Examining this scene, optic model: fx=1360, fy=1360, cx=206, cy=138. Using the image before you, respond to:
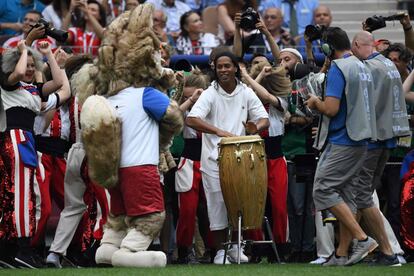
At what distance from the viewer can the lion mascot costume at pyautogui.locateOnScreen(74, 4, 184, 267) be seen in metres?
11.9

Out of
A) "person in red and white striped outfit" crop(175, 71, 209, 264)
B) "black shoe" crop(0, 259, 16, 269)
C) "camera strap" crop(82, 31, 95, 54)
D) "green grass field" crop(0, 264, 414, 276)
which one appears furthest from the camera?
"camera strap" crop(82, 31, 95, 54)

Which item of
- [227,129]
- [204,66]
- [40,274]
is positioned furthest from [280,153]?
[40,274]

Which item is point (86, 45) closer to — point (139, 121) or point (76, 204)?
point (76, 204)

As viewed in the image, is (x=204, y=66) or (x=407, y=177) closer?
(x=407, y=177)

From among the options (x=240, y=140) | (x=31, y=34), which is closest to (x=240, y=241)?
(x=240, y=140)

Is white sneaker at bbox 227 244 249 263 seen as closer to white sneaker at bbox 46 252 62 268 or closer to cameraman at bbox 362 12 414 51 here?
white sneaker at bbox 46 252 62 268

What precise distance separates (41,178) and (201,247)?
2.47m

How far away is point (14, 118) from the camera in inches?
521

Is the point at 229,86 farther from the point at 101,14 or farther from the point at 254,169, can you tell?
the point at 101,14

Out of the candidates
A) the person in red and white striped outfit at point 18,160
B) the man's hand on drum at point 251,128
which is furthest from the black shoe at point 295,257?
the person in red and white striped outfit at point 18,160

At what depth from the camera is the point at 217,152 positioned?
14.0 metres

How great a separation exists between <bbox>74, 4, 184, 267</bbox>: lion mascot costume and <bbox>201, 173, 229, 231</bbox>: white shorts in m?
1.73

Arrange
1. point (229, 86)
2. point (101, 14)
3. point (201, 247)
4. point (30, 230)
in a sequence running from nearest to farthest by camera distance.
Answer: point (30, 230) → point (229, 86) → point (201, 247) → point (101, 14)

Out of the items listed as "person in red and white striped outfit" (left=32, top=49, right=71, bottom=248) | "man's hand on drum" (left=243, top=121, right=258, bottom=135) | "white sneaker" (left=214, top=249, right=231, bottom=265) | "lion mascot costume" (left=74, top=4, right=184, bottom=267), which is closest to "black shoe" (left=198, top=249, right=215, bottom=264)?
"white sneaker" (left=214, top=249, right=231, bottom=265)
